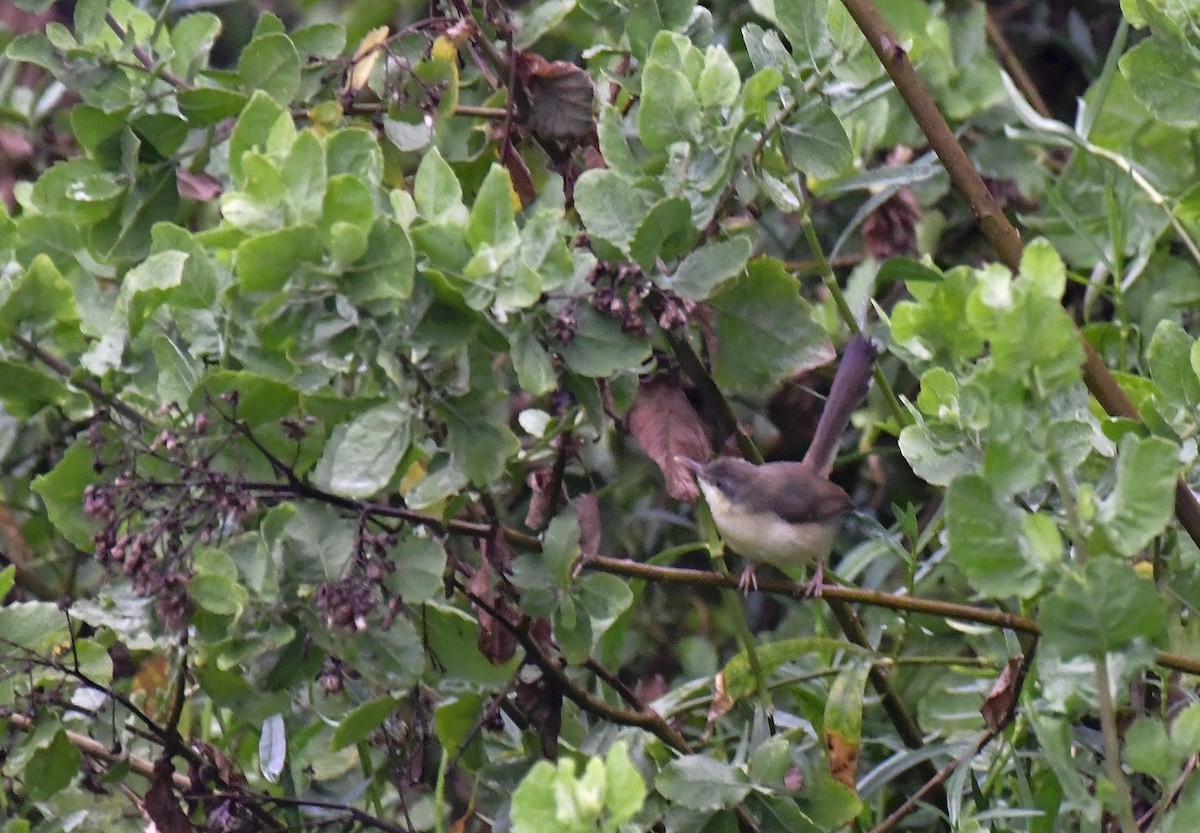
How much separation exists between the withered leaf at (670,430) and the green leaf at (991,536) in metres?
0.50

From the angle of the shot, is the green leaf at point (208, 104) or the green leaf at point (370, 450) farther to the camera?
the green leaf at point (208, 104)

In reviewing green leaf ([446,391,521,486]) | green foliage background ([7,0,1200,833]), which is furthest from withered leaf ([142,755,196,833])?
green leaf ([446,391,521,486])

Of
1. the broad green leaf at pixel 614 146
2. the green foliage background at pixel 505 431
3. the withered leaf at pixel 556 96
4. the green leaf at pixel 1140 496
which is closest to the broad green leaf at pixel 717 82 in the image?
the green foliage background at pixel 505 431

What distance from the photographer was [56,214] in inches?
76.4

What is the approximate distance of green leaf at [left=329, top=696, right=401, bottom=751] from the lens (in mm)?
1728

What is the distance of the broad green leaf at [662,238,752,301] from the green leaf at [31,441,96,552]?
0.75m

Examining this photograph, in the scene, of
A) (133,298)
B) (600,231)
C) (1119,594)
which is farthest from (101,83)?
(1119,594)

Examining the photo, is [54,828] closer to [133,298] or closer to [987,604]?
[133,298]

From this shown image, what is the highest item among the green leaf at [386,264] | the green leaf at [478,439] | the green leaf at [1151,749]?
the green leaf at [386,264]

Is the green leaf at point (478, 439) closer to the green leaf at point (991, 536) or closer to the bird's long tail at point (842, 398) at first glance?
the green leaf at point (991, 536)

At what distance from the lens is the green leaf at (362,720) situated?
1728 millimetres

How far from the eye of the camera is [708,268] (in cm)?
162

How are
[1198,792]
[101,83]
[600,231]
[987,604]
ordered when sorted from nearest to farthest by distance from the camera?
[1198,792] → [600,231] → [101,83] → [987,604]

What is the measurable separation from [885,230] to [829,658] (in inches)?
39.6
